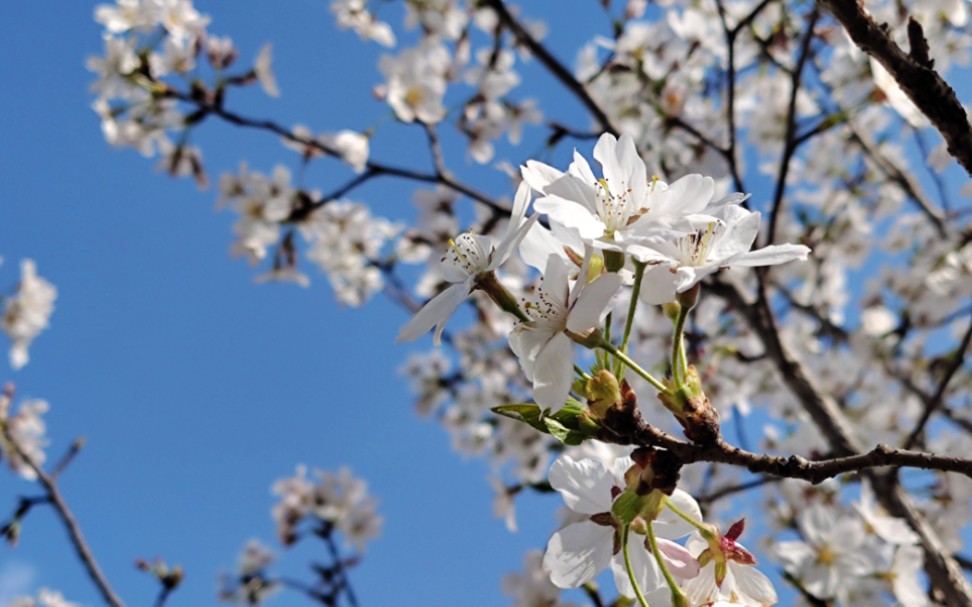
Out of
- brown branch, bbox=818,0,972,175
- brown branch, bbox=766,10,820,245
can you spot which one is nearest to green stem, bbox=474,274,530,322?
brown branch, bbox=818,0,972,175

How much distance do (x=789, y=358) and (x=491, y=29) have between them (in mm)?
2217

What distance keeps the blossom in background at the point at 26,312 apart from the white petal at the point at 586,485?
4170 millimetres

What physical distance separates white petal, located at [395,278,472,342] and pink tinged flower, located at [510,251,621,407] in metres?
0.08

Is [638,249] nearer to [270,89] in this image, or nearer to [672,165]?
[672,165]

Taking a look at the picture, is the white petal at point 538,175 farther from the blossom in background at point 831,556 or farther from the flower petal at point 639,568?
the blossom in background at point 831,556

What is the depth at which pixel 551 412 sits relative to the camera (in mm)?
771

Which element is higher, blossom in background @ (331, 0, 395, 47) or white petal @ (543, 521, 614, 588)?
blossom in background @ (331, 0, 395, 47)

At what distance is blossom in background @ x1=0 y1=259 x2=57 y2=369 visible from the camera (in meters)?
4.20

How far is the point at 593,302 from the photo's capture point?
0.79 meters

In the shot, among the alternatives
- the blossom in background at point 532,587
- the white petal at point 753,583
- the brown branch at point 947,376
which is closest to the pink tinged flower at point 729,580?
the white petal at point 753,583

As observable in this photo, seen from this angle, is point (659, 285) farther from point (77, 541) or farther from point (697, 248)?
point (77, 541)

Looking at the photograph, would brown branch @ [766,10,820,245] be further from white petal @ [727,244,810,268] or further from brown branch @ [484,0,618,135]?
white petal @ [727,244,810,268]

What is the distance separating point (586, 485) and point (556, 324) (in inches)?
10.7

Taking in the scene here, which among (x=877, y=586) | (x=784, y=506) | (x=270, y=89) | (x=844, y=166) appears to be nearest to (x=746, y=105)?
(x=844, y=166)
